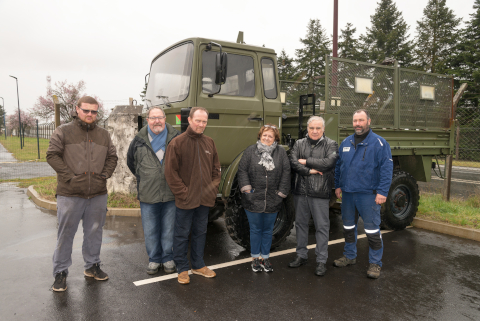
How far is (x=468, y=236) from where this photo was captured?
5250mm

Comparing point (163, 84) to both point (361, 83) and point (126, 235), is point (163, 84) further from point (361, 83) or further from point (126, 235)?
point (361, 83)

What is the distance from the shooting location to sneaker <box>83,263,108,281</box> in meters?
3.63

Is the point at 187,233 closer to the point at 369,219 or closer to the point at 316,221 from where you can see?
the point at 316,221

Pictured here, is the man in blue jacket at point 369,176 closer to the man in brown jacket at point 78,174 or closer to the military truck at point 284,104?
the military truck at point 284,104

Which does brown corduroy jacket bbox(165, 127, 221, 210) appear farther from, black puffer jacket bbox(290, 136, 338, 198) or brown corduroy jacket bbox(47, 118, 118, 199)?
black puffer jacket bbox(290, 136, 338, 198)

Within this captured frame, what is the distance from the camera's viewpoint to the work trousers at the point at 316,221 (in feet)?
12.9

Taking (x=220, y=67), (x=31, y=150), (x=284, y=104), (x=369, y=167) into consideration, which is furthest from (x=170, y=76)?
(x=31, y=150)

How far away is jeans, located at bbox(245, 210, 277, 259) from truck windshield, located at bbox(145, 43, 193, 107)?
164 centimetres

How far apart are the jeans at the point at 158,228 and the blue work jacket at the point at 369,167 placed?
208cm

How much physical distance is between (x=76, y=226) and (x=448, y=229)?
17.8 ft

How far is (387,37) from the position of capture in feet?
98.7

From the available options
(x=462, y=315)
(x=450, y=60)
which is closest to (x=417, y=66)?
(x=450, y=60)

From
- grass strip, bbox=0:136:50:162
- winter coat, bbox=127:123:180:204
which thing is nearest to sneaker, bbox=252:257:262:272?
winter coat, bbox=127:123:180:204

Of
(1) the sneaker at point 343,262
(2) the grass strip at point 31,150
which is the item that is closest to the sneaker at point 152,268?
(1) the sneaker at point 343,262
